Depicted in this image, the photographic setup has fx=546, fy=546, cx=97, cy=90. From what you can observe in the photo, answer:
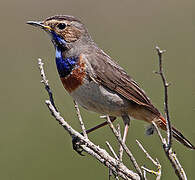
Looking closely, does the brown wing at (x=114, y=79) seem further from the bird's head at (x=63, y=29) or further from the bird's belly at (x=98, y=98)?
the bird's head at (x=63, y=29)

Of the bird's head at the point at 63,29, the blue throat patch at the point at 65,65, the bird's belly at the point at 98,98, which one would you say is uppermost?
the bird's head at the point at 63,29

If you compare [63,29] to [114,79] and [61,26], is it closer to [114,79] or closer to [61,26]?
[61,26]

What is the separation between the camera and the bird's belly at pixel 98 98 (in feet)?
15.5

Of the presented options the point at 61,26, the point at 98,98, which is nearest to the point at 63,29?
the point at 61,26

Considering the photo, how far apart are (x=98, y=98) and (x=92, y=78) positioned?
19cm

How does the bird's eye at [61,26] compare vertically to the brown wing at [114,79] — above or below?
above

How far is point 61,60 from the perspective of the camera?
492cm

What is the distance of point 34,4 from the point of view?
10.8m

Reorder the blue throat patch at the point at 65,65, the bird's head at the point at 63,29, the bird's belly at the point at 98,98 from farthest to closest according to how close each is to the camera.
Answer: the bird's head at the point at 63,29 < the blue throat patch at the point at 65,65 < the bird's belly at the point at 98,98

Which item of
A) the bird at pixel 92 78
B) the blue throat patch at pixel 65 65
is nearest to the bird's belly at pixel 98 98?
the bird at pixel 92 78

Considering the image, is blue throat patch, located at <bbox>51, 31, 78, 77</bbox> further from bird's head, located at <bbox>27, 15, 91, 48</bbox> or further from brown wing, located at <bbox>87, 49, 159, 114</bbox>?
brown wing, located at <bbox>87, 49, 159, 114</bbox>

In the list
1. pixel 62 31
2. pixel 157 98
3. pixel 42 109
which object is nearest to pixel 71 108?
pixel 42 109

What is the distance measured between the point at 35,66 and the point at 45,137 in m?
2.05

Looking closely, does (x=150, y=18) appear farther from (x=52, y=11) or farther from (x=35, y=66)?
(x=35, y=66)
